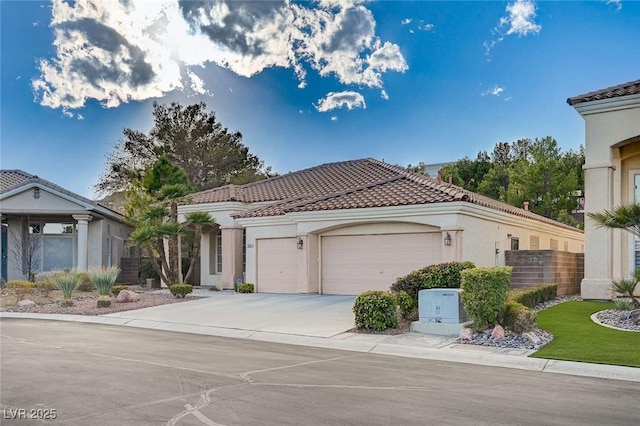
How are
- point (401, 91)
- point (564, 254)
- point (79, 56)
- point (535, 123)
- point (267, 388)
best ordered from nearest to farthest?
point (267, 388) → point (564, 254) → point (79, 56) → point (401, 91) → point (535, 123)

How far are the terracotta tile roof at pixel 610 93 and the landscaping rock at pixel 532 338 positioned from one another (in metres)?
9.40

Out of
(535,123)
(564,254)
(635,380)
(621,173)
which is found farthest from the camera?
(535,123)

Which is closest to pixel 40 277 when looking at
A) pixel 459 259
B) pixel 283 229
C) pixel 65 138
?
pixel 65 138

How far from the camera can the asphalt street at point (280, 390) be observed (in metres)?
6.55

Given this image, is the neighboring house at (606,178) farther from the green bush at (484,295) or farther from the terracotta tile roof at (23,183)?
the terracotta tile roof at (23,183)

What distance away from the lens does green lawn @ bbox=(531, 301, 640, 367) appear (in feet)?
32.2

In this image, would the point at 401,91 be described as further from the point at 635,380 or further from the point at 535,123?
the point at 635,380

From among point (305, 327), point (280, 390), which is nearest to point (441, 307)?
point (305, 327)

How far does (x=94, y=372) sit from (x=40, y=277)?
21.4 m

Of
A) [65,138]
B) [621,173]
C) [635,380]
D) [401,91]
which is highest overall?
[401,91]

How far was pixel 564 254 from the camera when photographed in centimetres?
2081

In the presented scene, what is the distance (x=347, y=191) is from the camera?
23.0m

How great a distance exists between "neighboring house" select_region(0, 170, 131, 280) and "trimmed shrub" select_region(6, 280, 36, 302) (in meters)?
4.15

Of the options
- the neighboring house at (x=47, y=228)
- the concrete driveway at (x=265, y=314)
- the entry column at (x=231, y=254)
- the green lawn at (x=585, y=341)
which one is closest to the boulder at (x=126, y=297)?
the concrete driveway at (x=265, y=314)
